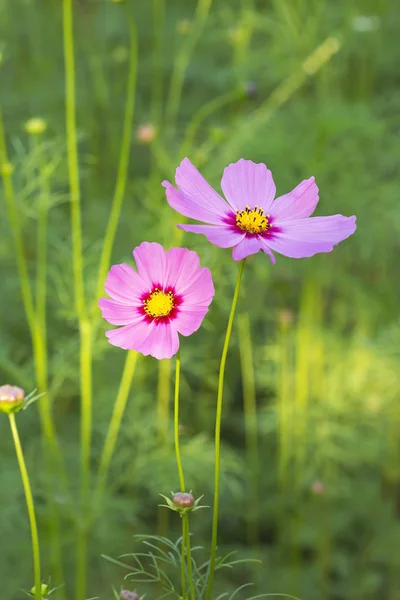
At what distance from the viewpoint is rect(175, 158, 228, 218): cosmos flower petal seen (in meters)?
0.37

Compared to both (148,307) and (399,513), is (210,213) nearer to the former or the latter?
(148,307)

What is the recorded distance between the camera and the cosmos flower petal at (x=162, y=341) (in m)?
0.35

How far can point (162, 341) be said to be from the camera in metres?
0.36

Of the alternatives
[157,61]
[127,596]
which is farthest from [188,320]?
[157,61]

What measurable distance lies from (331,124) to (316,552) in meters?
0.71

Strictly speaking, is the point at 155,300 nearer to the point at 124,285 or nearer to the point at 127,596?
the point at 124,285

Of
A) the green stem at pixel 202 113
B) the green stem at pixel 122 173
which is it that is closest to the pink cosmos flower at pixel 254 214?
the green stem at pixel 122 173

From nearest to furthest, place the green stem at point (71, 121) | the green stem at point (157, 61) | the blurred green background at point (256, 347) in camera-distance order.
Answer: the green stem at point (71, 121)
the blurred green background at point (256, 347)
the green stem at point (157, 61)

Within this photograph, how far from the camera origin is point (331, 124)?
4.16 ft

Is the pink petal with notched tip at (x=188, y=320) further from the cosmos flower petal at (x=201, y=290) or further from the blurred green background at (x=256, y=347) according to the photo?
the blurred green background at (x=256, y=347)

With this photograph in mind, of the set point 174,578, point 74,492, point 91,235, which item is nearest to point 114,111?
point 91,235

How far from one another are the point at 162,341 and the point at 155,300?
0.03m

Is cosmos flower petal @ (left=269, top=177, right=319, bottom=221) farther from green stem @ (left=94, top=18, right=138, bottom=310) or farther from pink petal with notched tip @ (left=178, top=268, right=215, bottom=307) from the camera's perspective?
green stem @ (left=94, top=18, right=138, bottom=310)

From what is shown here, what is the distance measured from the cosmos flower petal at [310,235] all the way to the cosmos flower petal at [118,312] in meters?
0.07
